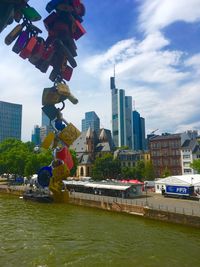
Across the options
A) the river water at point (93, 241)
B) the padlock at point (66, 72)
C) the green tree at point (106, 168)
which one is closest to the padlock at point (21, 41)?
the padlock at point (66, 72)

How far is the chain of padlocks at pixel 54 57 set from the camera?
22.2ft

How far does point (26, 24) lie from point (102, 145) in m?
153

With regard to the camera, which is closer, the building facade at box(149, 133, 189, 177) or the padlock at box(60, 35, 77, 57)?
the padlock at box(60, 35, 77, 57)

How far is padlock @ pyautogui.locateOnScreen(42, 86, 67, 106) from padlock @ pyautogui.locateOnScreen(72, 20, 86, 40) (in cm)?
164

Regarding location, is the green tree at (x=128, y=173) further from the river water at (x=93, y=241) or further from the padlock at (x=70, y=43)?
the padlock at (x=70, y=43)

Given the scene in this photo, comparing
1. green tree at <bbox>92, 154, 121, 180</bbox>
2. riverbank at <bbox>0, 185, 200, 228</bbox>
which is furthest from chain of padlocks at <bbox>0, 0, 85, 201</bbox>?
green tree at <bbox>92, 154, 121, 180</bbox>

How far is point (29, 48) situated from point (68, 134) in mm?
2187

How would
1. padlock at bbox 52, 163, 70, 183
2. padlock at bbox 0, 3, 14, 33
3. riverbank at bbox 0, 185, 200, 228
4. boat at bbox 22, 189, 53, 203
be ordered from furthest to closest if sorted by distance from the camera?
boat at bbox 22, 189, 53, 203
riverbank at bbox 0, 185, 200, 228
padlock at bbox 52, 163, 70, 183
padlock at bbox 0, 3, 14, 33

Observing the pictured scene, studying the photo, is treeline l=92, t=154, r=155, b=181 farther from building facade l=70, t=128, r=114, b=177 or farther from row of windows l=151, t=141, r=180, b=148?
building facade l=70, t=128, r=114, b=177

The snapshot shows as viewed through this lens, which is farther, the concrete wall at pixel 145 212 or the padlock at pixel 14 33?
the concrete wall at pixel 145 212

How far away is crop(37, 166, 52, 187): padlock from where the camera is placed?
7137mm

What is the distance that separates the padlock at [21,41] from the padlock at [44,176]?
2.98 m

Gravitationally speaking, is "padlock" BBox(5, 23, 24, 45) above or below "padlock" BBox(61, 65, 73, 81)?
above

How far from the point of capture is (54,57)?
7.27 meters
